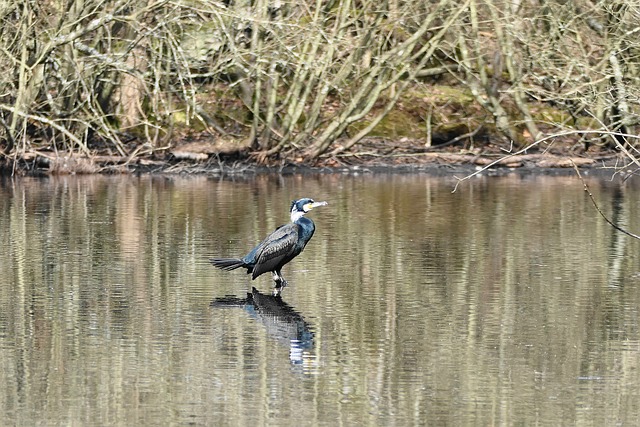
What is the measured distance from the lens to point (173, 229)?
18.2m

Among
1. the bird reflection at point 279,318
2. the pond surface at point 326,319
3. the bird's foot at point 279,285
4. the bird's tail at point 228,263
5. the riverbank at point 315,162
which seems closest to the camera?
the pond surface at point 326,319

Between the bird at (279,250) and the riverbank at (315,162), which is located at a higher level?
the riverbank at (315,162)

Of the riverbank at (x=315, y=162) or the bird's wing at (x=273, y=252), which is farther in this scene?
the riverbank at (x=315, y=162)

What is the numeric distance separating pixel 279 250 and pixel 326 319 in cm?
175

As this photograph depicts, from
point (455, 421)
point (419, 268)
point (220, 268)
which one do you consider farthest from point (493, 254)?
point (455, 421)

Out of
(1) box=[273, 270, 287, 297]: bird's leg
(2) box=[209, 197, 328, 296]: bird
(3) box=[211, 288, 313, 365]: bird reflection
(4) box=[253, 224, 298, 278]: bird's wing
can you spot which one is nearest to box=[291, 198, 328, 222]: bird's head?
(2) box=[209, 197, 328, 296]: bird

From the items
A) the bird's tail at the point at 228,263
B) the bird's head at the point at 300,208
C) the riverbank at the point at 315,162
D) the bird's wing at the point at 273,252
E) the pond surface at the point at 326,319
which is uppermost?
the riverbank at the point at 315,162

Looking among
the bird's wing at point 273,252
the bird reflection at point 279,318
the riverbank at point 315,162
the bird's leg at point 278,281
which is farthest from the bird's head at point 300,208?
the riverbank at point 315,162

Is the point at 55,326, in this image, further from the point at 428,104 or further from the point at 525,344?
the point at 428,104

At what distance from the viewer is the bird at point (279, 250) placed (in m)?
13.2

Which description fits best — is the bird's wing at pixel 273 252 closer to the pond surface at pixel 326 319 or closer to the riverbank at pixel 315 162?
the pond surface at pixel 326 319

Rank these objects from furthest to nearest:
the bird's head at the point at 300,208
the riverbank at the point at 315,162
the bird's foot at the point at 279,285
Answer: the riverbank at the point at 315,162 < the bird's head at the point at 300,208 < the bird's foot at the point at 279,285

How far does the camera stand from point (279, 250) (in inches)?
518

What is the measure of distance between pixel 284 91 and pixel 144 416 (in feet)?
79.7
